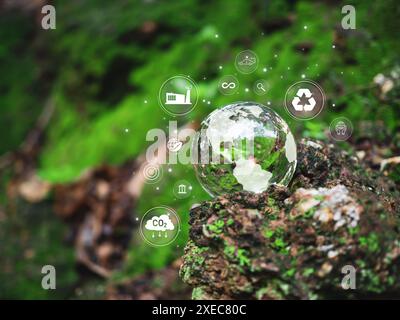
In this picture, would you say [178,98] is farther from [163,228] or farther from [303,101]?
[163,228]

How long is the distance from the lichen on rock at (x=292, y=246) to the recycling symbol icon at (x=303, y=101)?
5.38 feet

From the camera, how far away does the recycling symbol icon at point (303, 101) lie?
3.97 meters

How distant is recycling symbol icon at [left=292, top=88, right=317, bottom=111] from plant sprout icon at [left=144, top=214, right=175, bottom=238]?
1.36m

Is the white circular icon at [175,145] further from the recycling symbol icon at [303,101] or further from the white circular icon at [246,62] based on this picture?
the white circular icon at [246,62]

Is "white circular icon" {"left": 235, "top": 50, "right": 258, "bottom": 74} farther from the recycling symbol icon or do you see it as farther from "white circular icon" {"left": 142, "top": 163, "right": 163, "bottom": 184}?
"white circular icon" {"left": 142, "top": 163, "right": 163, "bottom": 184}

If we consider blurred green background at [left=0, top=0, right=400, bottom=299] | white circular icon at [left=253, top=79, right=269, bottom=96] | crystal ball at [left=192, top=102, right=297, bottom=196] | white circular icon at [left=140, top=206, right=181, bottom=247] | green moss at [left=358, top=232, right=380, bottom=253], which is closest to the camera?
green moss at [left=358, top=232, right=380, bottom=253]

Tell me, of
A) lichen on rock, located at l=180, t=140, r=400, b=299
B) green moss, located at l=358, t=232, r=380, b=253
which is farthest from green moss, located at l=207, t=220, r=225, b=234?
green moss, located at l=358, t=232, r=380, b=253

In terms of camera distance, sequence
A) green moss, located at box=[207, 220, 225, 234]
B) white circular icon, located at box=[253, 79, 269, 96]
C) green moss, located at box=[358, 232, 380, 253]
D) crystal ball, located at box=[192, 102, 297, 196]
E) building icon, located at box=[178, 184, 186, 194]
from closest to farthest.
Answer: green moss, located at box=[358, 232, 380, 253], green moss, located at box=[207, 220, 225, 234], crystal ball, located at box=[192, 102, 297, 196], building icon, located at box=[178, 184, 186, 194], white circular icon, located at box=[253, 79, 269, 96]

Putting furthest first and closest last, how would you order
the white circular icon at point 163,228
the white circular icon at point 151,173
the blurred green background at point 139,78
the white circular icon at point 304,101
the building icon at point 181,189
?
the white circular icon at point 151,173
the building icon at point 181,189
the blurred green background at point 139,78
the white circular icon at point 304,101
the white circular icon at point 163,228

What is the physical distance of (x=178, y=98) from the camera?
4.28 m

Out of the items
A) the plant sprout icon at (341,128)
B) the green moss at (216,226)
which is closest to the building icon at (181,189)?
the plant sprout icon at (341,128)

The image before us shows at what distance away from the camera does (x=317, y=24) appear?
4.71 metres

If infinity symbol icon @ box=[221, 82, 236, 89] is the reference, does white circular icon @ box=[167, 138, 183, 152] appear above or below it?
below

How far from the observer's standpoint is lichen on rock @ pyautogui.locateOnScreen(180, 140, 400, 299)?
6.92ft
